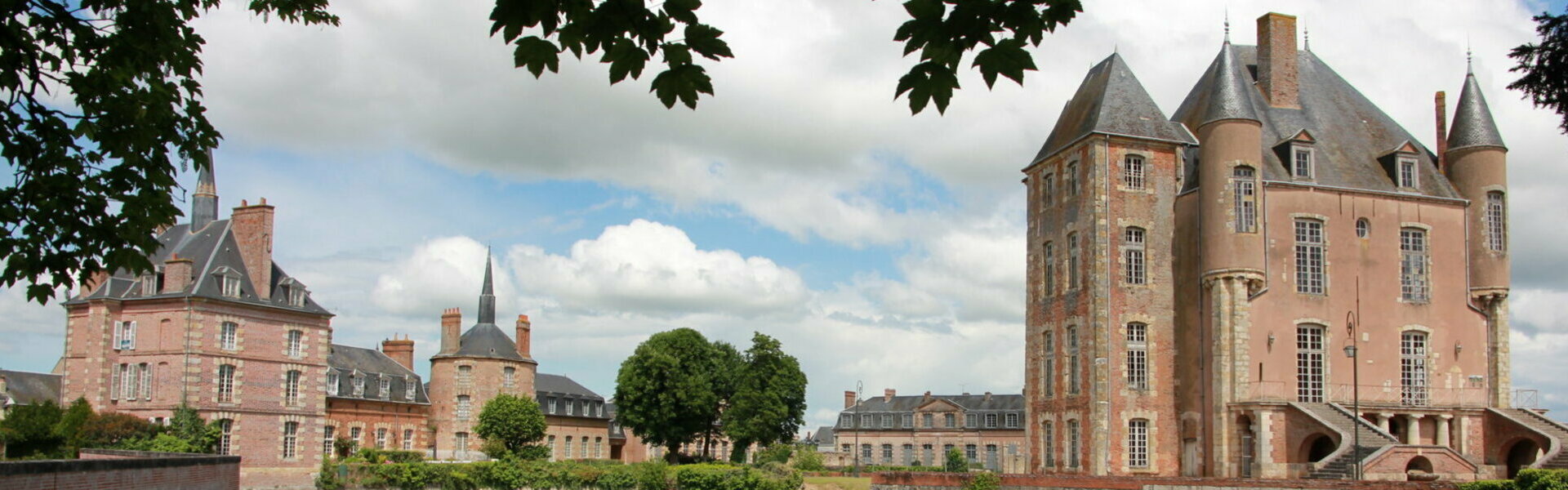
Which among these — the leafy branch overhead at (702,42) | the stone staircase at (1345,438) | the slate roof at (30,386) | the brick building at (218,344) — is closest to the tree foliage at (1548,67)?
the leafy branch overhead at (702,42)

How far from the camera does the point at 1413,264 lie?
1344 inches

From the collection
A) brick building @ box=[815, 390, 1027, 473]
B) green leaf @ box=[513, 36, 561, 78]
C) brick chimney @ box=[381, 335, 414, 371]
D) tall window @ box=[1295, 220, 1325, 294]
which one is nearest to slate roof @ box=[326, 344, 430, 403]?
brick chimney @ box=[381, 335, 414, 371]

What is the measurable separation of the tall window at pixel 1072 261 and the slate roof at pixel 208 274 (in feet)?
89.6

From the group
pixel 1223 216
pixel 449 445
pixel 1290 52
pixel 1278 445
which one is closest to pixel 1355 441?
pixel 1278 445

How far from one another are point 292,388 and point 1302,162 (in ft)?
112

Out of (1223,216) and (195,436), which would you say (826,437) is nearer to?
(195,436)

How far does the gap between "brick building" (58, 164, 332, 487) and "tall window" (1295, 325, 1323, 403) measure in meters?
32.7

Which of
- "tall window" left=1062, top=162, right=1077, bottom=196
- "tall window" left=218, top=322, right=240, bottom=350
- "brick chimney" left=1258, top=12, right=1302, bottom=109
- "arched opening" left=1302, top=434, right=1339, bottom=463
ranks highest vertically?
Answer: "brick chimney" left=1258, top=12, right=1302, bottom=109

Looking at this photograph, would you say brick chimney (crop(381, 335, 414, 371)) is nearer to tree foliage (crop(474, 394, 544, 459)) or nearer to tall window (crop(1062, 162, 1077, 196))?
tree foliage (crop(474, 394, 544, 459))

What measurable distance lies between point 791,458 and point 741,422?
2.83m

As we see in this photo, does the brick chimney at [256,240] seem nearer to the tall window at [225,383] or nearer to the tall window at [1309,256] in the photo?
the tall window at [225,383]

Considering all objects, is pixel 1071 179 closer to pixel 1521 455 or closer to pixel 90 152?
pixel 1521 455

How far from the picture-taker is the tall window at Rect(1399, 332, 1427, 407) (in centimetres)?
3312

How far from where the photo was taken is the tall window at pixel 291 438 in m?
46.0
